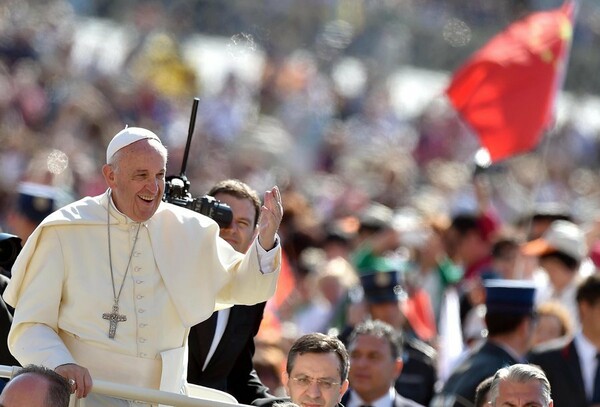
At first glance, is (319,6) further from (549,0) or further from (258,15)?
(549,0)

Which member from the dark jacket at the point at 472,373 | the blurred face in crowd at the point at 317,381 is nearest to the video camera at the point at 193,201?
the blurred face in crowd at the point at 317,381

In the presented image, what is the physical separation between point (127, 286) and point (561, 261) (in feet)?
17.6

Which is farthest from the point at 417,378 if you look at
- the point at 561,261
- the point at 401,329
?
the point at 561,261

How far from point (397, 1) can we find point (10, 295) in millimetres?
22111

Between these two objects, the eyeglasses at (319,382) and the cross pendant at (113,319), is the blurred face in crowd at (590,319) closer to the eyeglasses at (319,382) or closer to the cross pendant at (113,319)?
the eyeglasses at (319,382)

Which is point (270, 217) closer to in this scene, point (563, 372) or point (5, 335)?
point (5, 335)

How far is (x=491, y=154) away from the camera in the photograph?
13383mm

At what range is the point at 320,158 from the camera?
2170 cm

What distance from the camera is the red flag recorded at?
13.4m

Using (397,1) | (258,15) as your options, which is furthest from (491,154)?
(397,1)

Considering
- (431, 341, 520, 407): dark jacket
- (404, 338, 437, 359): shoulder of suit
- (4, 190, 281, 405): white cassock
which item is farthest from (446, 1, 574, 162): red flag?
(4, 190, 281, 405): white cassock

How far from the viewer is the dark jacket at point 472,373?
886 centimetres

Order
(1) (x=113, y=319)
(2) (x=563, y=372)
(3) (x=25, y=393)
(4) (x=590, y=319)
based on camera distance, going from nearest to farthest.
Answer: (3) (x=25, y=393)
(1) (x=113, y=319)
(2) (x=563, y=372)
(4) (x=590, y=319)

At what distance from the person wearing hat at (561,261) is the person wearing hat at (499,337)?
88.8 inches
